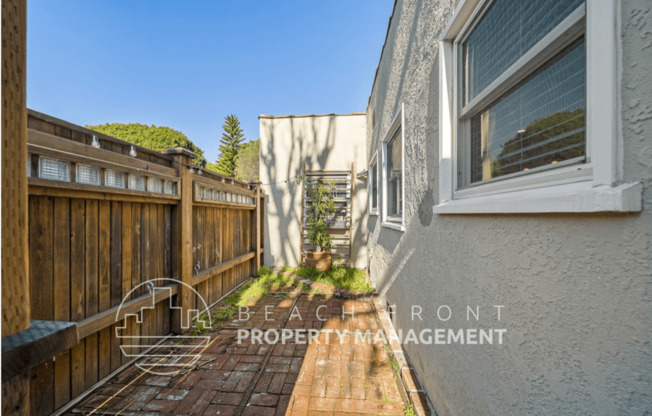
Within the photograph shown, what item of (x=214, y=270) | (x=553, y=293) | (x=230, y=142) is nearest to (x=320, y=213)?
(x=214, y=270)

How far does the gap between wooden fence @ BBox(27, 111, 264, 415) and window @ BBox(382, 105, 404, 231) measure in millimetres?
2418

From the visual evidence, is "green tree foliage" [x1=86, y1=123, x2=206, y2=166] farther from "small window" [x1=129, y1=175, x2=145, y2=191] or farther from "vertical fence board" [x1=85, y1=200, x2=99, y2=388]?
"vertical fence board" [x1=85, y1=200, x2=99, y2=388]

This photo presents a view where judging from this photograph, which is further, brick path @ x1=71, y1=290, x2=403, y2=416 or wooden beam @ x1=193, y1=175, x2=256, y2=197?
wooden beam @ x1=193, y1=175, x2=256, y2=197

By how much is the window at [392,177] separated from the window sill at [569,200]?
1.98 metres

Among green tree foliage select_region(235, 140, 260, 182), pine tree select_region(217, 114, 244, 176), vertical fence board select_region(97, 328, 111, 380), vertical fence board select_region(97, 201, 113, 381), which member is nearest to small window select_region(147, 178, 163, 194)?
vertical fence board select_region(97, 201, 113, 381)

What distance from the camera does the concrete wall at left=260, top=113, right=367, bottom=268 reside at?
6.01 m

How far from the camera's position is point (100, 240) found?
1862mm

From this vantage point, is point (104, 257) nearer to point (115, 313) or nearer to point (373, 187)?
point (115, 313)

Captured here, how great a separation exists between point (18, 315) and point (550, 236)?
1.31 metres

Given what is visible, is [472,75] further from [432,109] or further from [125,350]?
[125,350]

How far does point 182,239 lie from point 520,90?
2993mm

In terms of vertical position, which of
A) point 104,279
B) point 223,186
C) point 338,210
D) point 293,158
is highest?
point 293,158

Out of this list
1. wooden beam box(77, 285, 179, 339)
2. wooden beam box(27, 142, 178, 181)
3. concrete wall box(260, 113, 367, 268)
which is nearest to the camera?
wooden beam box(27, 142, 178, 181)

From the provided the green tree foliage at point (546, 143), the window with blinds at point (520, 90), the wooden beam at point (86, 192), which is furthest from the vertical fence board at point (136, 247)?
the green tree foliage at point (546, 143)
